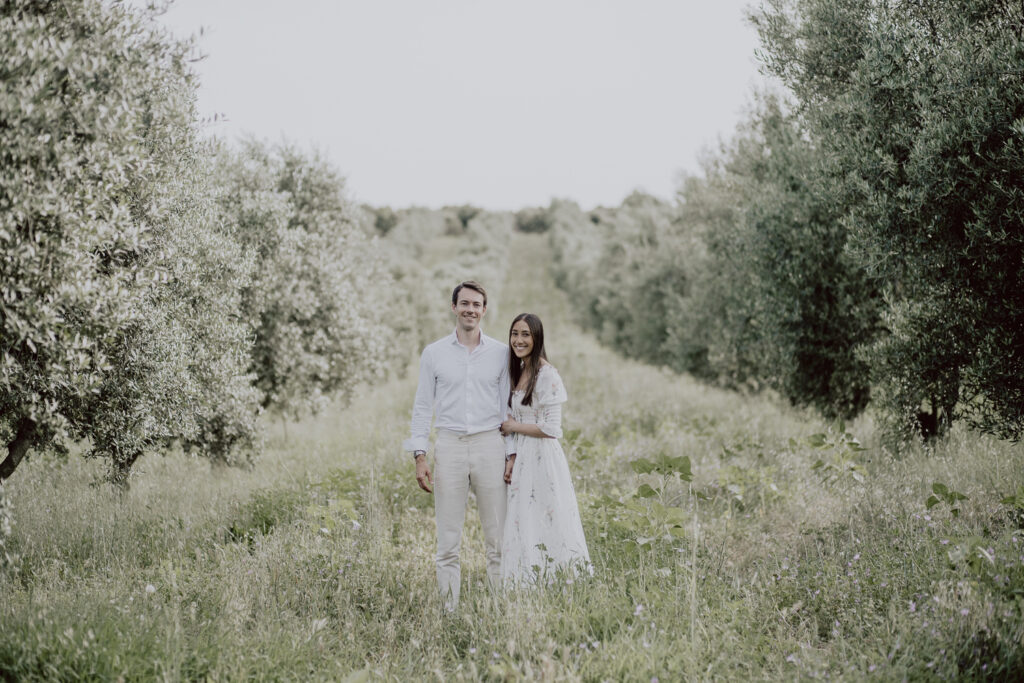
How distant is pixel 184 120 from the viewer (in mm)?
6871

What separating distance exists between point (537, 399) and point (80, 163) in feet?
14.1

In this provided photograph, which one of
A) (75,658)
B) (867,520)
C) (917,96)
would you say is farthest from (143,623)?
(917,96)

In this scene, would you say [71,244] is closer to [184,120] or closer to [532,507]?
[184,120]

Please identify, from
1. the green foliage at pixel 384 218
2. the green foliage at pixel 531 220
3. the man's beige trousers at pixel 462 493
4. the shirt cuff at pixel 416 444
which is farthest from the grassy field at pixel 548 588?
the green foliage at pixel 531 220

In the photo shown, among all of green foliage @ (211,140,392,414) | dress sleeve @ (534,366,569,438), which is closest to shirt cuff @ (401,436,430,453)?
dress sleeve @ (534,366,569,438)

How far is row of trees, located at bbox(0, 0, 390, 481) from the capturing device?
446 centimetres

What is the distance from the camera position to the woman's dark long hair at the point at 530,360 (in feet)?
18.1

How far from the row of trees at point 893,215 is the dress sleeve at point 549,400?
4.49 m

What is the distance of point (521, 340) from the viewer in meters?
5.53

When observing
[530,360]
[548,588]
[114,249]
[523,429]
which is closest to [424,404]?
[523,429]

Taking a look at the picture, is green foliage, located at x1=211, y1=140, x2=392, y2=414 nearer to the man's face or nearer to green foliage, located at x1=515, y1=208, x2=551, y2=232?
the man's face

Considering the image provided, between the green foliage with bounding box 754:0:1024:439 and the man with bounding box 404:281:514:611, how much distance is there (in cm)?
499

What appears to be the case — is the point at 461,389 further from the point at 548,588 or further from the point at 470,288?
the point at 548,588

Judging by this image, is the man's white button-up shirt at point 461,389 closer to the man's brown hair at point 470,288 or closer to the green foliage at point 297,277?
the man's brown hair at point 470,288
